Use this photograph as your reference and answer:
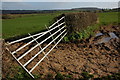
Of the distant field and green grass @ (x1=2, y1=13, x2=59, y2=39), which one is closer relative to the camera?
green grass @ (x1=2, y1=13, x2=59, y2=39)

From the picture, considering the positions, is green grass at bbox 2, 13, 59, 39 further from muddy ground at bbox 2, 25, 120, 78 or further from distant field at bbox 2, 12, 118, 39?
muddy ground at bbox 2, 25, 120, 78

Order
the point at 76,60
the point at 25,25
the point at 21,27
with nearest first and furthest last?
the point at 76,60
the point at 21,27
the point at 25,25

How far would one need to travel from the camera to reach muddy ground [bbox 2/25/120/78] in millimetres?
6215

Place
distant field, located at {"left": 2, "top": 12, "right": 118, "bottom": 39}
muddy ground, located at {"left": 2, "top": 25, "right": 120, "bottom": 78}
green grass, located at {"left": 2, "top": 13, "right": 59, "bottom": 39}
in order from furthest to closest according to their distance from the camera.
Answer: distant field, located at {"left": 2, "top": 12, "right": 118, "bottom": 39}
green grass, located at {"left": 2, "top": 13, "right": 59, "bottom": 39}
muddy ground, located at {"left": 2, "top": 25, "right": 120, "bottom": 78}

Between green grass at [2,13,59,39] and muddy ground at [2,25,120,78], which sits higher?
green grass at [2,13,59,39]

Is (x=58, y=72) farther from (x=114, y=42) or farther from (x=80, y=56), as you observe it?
(x=114, y=42)

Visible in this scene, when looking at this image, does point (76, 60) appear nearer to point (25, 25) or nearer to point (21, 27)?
point (21, 27)

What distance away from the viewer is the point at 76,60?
748 cm

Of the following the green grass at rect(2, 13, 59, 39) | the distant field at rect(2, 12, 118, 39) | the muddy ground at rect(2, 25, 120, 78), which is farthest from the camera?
the distant field at rect(2, 12, 118, 39)

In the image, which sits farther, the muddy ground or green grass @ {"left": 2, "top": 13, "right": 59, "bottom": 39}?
green grass @ {"left": 2, "top": 13, "right": 59, "bottom": 39}

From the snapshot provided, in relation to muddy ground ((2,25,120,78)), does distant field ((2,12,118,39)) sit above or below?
above

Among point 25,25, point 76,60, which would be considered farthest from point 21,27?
point 76,60

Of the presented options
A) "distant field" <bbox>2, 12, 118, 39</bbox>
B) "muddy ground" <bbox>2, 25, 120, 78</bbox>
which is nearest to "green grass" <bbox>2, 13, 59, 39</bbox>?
"distant field" <bbox>2, 12, 118, 39</bbox>

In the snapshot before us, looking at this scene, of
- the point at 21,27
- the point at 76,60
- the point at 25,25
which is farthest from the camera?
the point at 25,25
